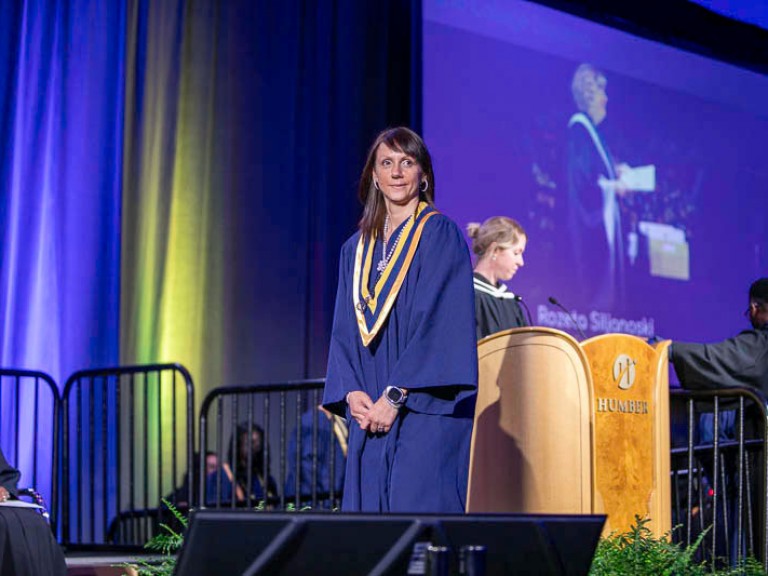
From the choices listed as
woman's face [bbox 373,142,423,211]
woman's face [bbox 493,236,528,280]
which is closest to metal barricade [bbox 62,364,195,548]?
woman's face [bbox 493,236,528,280]

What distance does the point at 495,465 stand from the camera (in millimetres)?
4465

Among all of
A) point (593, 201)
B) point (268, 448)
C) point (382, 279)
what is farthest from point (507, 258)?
point (593, 201)

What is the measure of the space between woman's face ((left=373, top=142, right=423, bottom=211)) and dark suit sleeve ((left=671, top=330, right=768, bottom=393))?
312 cm

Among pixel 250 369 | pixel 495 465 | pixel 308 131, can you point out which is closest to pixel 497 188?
pixel 308 131

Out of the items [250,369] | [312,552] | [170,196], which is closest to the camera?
[312,552]

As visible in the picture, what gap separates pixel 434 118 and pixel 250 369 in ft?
7.30

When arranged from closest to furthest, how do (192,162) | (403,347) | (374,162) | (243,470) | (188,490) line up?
(403,347), (374,162), (188,490), (243,470), (192,162)

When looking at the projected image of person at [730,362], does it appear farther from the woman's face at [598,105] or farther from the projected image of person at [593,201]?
the woman's face at [598,105]

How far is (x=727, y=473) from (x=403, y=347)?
136 inches

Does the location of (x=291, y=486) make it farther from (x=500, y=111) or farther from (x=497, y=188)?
(x=500, y=111)

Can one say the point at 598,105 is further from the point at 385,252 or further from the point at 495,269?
the point at 385,252

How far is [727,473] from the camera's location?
6.25 m

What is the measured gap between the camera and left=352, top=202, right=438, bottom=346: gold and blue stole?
3428 millimetres

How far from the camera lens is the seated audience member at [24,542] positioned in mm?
4176
